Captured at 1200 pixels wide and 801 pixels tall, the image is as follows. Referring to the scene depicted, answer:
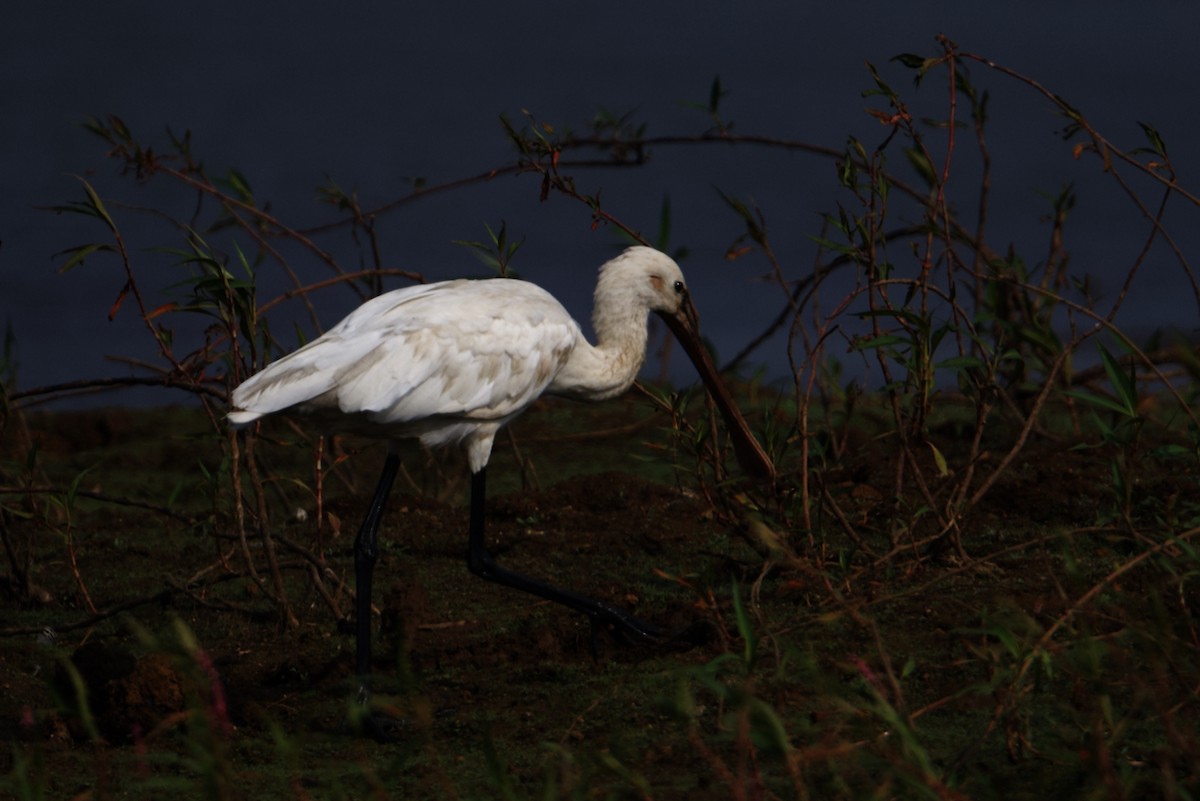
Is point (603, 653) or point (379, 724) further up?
point (603, 653)

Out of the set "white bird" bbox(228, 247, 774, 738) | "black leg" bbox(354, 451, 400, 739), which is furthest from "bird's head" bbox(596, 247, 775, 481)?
"black leg" bbox(354, 451, 400, 739)

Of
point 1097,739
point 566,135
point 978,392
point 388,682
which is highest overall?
point 566,135

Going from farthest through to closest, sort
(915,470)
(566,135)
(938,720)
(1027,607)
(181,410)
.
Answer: (181,410)
(566,135)
(915,470)
(1027,607)
(938,720)

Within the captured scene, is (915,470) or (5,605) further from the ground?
(915,470)

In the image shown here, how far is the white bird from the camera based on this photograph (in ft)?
17.5

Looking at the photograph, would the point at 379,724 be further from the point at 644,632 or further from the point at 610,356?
the point at 610,356

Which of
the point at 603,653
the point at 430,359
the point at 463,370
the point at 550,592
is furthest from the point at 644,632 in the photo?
the point at 430,359

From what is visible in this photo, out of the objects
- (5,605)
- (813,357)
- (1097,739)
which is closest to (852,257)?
(813,357)

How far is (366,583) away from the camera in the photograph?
558 centimetres

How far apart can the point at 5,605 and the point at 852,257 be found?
450cm

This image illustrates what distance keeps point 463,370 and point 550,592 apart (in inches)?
40.7

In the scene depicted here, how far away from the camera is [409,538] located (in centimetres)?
764

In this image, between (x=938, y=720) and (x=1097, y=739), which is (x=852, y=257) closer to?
(x=938, y=720)

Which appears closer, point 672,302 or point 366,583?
point 366,583
